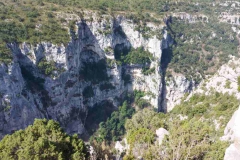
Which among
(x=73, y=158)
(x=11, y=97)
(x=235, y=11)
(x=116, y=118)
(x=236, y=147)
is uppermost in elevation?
(x=235, y=11)

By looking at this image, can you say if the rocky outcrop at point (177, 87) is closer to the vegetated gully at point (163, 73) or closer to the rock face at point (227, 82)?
the vegetated gully at point (163, 73)

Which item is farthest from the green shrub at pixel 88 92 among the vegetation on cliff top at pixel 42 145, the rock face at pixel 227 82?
the vegetation on cliff top at pixel 42 145

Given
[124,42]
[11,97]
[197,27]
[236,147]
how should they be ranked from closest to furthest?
Answer: [236,147] < [11,97] < [124,42] < [197,27]

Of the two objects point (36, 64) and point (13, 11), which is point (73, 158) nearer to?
point (36, 64)

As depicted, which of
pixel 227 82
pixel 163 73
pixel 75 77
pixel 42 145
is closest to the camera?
pixel 42 145

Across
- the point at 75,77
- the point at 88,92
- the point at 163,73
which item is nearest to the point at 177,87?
the point at 163,73

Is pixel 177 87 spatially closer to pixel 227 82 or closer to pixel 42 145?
pixel 227 82

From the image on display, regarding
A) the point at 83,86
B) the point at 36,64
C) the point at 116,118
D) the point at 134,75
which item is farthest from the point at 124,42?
the point at 36,64
